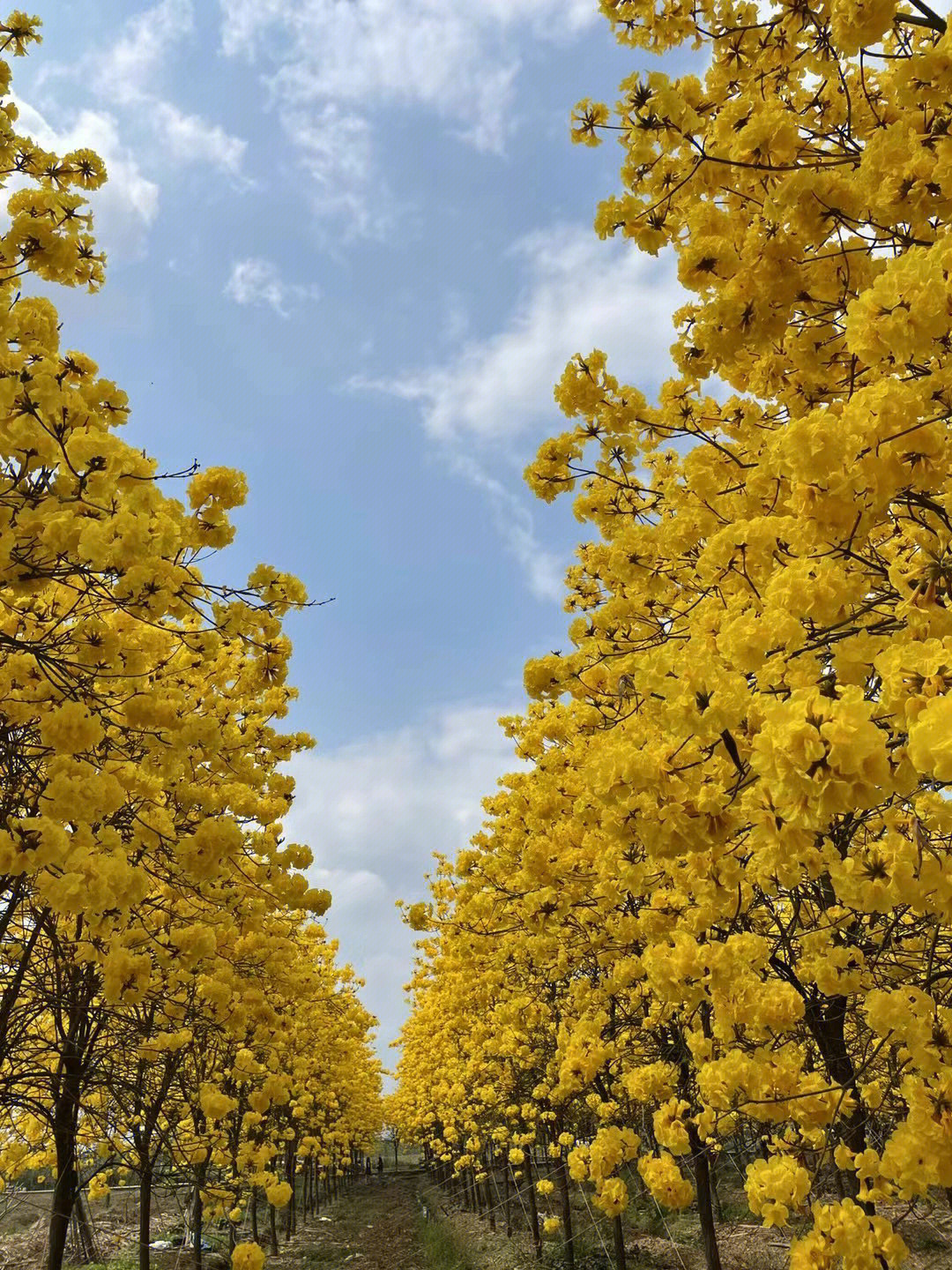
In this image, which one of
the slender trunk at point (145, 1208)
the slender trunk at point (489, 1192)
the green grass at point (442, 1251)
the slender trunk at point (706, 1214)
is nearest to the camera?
the slender trunk at point (706, 1214)

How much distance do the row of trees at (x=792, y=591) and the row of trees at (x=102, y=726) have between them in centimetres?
192

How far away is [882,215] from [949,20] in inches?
20.4

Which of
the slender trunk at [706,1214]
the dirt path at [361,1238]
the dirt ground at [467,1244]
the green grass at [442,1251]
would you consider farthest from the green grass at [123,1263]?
the slender trunk at [706,1214]

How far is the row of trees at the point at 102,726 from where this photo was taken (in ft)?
9.36

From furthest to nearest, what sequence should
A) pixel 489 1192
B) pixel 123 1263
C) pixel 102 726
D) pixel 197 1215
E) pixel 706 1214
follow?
pixel 489 1192 < pixel 123 1263 < pixel 197 1215 < pixel 706 1214 < pixel 102 726

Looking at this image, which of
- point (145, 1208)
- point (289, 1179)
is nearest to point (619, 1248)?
point (145, 1208)

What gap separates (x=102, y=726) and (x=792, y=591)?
3.24m

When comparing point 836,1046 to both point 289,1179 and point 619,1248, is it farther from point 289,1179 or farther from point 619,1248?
point 289,1179

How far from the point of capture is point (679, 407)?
A: 12.9 ft

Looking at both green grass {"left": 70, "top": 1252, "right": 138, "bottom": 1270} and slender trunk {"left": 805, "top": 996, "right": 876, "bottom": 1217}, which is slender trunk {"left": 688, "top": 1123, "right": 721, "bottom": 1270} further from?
green grass {"left": 70, "top": 1252, "right": 138, "bottom": 1270}

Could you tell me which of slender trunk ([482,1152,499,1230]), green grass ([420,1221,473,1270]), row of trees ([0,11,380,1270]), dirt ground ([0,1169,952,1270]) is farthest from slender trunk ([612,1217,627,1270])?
slender trunk ([482,1152,499,1230])

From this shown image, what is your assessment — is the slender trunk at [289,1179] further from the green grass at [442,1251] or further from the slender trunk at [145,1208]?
the slender trunk at [145,1208]

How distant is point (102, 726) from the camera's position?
3727mm

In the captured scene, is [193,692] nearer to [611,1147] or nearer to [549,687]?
[549,687]
